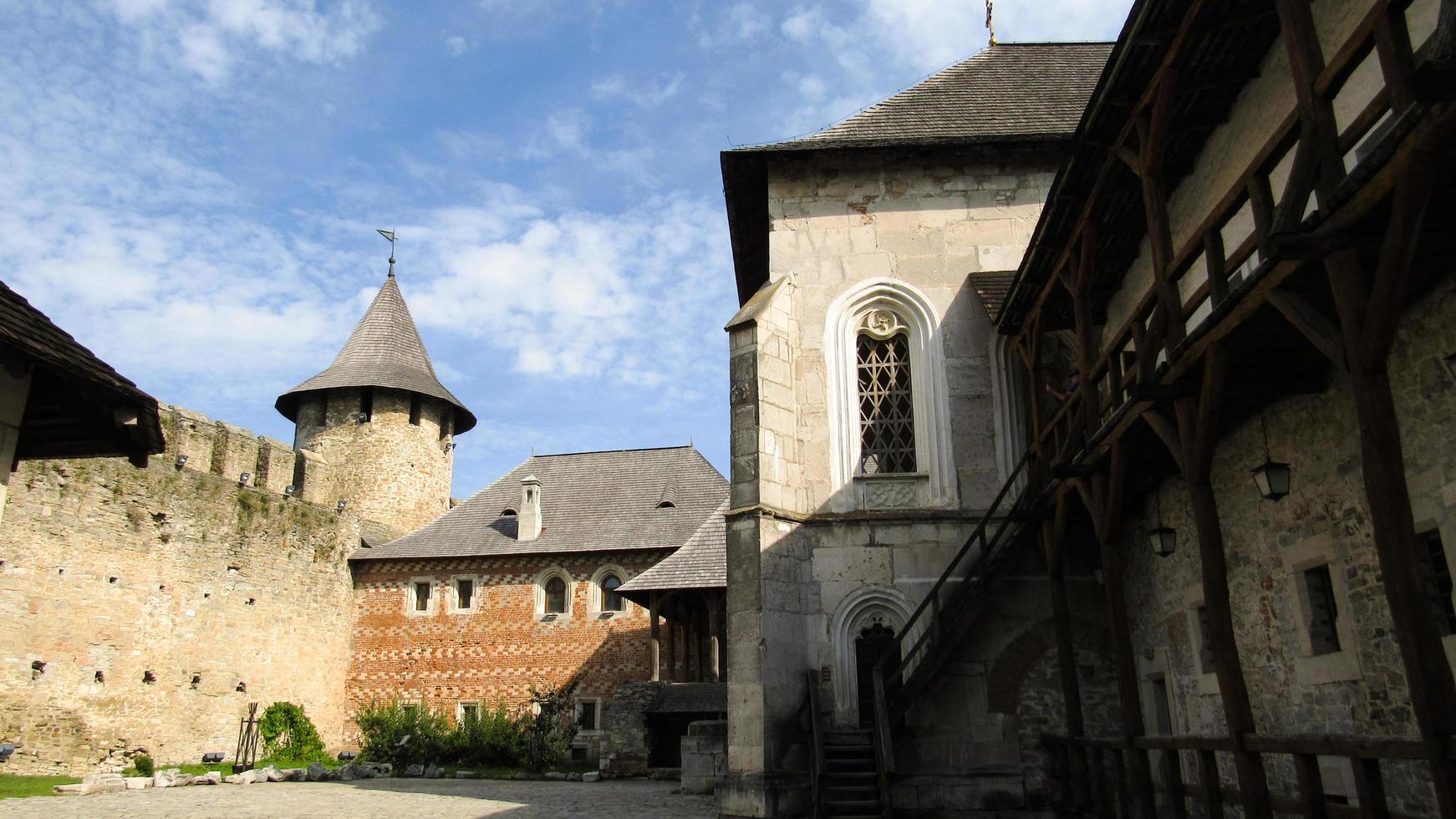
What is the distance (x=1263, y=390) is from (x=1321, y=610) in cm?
179

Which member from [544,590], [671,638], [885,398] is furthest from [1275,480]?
[544,590]

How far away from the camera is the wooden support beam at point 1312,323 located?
17.8 ft

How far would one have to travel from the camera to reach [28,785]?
57.5ft

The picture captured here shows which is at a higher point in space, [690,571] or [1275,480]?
[690,571]

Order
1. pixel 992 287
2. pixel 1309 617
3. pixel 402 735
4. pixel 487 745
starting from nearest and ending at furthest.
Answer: pixel 1309 617, pixel 992 287, pixel 487 745, pixel 402 735

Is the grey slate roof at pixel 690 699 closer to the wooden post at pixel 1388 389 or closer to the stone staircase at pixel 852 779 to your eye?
the stone staircase at pixel 852 779

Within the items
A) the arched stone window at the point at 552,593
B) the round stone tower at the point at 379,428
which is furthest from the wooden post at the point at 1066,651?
the round stone tower at the point at 379,428

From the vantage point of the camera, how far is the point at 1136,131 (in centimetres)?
835

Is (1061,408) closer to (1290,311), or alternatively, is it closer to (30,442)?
(1290,311)

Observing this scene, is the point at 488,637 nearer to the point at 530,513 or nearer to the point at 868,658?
the point at 530,513

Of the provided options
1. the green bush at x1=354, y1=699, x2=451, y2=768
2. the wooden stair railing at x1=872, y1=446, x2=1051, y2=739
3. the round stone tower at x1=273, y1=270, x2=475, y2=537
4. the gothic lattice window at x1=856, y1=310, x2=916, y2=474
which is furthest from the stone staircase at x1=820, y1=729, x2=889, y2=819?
the round stone tower at x1=273, y1=270, x2=475, y2=537

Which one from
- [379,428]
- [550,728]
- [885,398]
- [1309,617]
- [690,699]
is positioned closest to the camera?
[1309,617]

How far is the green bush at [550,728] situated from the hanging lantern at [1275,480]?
1991 centimetres

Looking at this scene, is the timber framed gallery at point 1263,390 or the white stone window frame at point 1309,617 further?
the white stone window frame at point 1309,617
